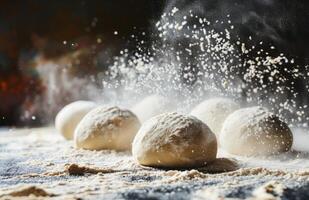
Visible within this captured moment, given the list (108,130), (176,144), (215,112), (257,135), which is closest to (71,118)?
(108,130)

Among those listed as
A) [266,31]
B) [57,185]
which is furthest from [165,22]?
[57,185]

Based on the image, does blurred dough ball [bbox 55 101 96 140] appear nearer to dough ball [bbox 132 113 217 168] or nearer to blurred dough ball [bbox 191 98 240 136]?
blurred dough ball [bbox 191 98 240 136]

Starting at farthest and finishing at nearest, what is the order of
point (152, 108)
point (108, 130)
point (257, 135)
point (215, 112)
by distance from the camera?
point (152, 108)
point (215, 112)
point (108, 130)
point (257, 135)

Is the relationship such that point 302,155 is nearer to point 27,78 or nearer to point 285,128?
point 285,128

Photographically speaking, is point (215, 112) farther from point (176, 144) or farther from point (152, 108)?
point (176, 144)

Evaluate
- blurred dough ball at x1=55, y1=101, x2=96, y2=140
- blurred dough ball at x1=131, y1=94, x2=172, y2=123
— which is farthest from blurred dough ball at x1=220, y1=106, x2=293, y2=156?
blurred dough ball at x1=55, y1=101, x2=96, y2=140

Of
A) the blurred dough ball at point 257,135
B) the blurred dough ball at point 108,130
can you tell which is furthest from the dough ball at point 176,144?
the blurred dough ball at point 108,130

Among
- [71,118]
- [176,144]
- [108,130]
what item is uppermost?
[71,118]
